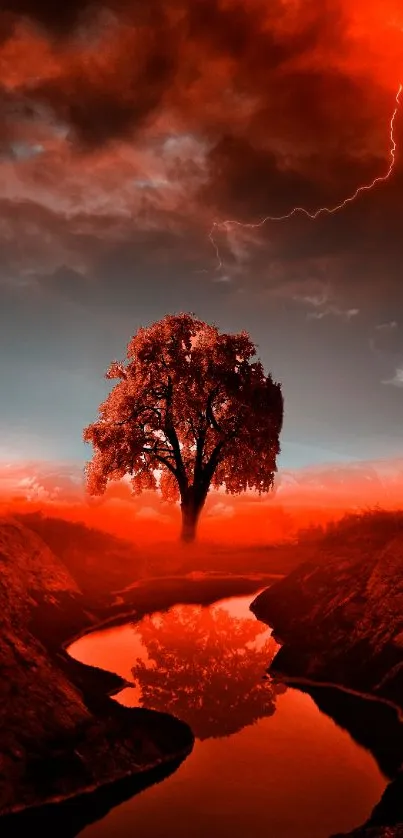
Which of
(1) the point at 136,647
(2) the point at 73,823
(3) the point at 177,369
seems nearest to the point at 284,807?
(2) the point at 73,823

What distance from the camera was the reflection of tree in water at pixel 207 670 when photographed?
353 inches

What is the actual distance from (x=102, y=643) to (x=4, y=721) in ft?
20.7

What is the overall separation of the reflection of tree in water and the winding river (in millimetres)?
20

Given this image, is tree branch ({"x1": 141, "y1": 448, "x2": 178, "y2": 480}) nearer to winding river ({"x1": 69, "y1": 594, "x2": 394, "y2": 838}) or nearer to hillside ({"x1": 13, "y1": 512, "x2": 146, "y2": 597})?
hillside ({"x1": 13, "y1": 512, "x2": 146, "y2": 597})

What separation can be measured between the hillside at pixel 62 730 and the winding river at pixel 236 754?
0.48 m

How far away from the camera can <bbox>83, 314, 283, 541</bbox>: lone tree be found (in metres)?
32.6

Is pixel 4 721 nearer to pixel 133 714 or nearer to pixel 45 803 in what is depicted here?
pixel 45 803

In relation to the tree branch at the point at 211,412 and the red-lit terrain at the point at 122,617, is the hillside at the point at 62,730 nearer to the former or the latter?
the red-lit terrain at the point at 122,617

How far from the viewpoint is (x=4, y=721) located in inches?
277

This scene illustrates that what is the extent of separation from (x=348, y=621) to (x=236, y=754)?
535 cm

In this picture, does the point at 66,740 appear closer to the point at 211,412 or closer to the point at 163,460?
the point at 211,412

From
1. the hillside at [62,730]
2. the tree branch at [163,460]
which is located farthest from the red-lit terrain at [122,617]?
the tree branch at [163,460]

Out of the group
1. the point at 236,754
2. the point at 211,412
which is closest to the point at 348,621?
the point at 236,754

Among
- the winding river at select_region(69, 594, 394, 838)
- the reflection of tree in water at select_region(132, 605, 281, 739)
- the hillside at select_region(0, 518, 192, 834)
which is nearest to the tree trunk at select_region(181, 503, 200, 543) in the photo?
the reflection of tree in water at select_region(132, 605, 281, 739)
